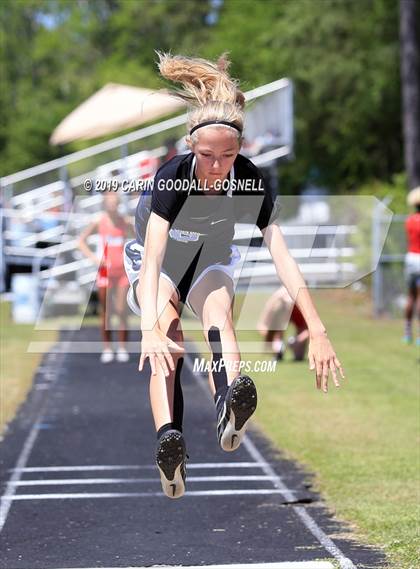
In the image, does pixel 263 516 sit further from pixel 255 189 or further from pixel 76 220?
pixel 76 220

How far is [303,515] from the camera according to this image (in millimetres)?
7863

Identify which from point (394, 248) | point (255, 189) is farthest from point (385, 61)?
point (255, 189)

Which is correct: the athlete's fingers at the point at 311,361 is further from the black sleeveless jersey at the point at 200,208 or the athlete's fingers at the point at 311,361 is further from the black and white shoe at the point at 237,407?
the black sleeveless jersey at the point at 200,208

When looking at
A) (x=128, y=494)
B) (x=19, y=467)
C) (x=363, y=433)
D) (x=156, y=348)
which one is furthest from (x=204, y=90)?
(x=363, y=433)

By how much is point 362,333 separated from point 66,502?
1184 cm

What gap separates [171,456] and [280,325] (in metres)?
10.3

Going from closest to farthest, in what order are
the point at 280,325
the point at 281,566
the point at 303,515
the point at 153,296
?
the point at 153,296
the point at 281,566
the point at 303,515
the point at 280,325

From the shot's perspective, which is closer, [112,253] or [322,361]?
[322,361]

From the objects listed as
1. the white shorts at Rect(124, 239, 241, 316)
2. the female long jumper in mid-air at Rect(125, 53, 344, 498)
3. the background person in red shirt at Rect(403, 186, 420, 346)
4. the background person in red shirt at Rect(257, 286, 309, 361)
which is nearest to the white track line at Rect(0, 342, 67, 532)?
the white shorts at Rect(124, 239, 241, 316)

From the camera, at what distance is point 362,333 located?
19.6 meters

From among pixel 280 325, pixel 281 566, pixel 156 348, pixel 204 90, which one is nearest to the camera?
pixel 156 348

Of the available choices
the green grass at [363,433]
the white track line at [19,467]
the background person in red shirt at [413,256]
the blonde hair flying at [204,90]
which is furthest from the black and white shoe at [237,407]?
the background person in red shirt at [413,256]

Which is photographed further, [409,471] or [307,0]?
[307,0]

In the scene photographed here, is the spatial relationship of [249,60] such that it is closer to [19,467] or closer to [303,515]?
[19,467]
